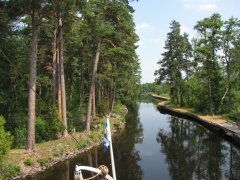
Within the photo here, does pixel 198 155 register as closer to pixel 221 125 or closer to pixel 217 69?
pixel 221 125

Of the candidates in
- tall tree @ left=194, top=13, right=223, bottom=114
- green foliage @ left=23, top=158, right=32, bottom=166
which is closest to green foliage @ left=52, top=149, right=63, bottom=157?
green foliage @ left=23, top=158, right=32, bottom=166

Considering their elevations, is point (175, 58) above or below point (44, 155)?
above

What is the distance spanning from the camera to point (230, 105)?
39.9 meters

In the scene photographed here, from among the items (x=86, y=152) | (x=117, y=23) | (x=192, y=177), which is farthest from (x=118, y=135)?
(x=192, y=177)

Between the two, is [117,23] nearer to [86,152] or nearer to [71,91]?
[86,152]

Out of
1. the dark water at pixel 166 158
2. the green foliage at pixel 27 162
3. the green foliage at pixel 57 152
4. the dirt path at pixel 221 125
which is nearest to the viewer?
the green foliage at pixel 27 162

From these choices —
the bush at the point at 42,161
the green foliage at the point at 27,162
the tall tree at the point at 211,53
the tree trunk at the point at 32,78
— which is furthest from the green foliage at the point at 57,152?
the tall tree at the point at 211,53

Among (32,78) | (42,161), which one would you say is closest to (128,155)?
(42,161)

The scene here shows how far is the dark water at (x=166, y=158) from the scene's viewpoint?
17.9 meters

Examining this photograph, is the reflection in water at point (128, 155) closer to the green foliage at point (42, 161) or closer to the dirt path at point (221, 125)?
the green foliage at point (42, 161)

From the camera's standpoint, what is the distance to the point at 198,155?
22.9 meters

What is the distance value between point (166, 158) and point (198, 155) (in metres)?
2.62

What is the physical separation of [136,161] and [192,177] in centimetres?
453

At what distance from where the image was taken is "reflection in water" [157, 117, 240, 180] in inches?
723
